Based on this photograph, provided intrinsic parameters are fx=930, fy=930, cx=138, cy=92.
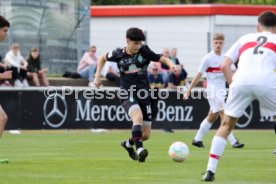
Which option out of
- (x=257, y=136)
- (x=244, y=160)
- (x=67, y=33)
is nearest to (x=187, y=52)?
(x=67, y=33)

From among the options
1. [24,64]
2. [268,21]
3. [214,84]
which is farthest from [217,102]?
[24,64]

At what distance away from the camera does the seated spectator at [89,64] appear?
2897 centimetres

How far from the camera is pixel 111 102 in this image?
2767cm

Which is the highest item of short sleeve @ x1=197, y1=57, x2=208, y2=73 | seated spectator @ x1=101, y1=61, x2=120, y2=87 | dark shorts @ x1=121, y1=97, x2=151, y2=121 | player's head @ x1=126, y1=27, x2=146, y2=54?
player's head @ x1=126, y1=27, x2=146, y2=54

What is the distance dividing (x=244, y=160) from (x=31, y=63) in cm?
1314

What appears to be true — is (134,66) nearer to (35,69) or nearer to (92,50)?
(35,69)

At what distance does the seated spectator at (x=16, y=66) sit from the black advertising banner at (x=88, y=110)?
54 centimetres

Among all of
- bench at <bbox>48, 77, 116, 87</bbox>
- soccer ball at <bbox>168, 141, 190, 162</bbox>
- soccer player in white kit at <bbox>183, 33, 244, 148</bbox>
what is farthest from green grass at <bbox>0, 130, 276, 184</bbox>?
bench at <bbox>48, 77, 116, 87</bbox>

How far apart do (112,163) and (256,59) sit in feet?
13.8

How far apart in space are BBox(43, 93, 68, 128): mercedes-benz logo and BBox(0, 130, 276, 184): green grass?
2.94m

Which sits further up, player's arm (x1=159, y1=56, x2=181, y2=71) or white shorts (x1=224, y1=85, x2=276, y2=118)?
player's arm (x1=159, y1=56, x2=181, y2=71)

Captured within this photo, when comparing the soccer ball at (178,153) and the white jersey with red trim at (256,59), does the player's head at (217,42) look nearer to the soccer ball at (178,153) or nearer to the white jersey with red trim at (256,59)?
the soccer ball at (178,153)

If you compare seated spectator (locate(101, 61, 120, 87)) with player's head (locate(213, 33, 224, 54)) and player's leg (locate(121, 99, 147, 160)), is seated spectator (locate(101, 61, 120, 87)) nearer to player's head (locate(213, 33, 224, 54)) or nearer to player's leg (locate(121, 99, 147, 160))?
player's head (locate(213, 33, 224, 54))

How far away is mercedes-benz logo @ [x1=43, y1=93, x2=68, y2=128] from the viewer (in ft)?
88.2
